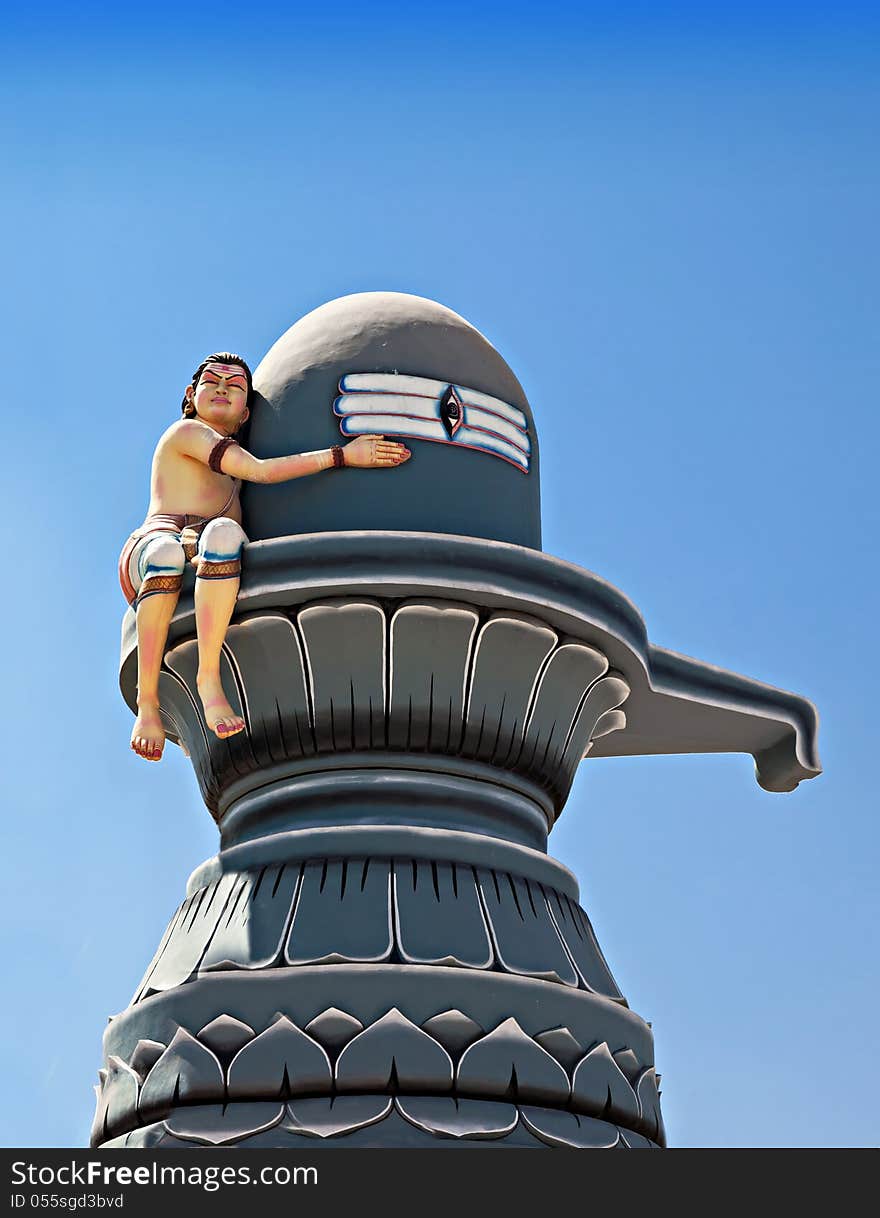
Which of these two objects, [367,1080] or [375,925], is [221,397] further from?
[367,1080]

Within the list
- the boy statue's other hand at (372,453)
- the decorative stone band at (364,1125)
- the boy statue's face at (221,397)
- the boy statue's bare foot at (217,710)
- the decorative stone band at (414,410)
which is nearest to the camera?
the decorative stone band at (364,1125)

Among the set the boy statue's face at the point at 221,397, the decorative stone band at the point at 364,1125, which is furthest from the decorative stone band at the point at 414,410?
the decorative stone band at the point at 364,1125

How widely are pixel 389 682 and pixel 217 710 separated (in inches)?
34.2

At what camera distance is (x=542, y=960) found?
7.98 meters

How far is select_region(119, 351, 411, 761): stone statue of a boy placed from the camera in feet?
26.9

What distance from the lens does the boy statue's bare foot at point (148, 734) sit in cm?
832

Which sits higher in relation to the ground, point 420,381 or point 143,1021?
point 420,381

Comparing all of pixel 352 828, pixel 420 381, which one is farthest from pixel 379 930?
pixel 420 381

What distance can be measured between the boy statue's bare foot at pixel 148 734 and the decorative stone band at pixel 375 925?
29.0 inches

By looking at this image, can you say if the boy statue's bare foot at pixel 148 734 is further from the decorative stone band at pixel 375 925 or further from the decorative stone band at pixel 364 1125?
the decorative stone band at pixel 364 1125

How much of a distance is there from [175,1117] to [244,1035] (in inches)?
18.5
